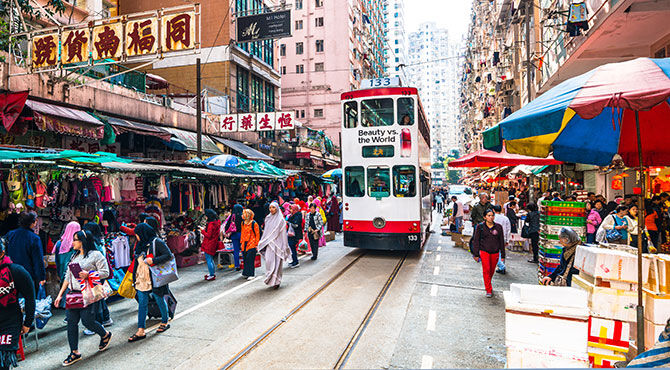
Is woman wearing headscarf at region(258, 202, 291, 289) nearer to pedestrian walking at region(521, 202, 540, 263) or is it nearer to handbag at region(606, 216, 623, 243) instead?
handbag at region(606, 216, 623, 243)

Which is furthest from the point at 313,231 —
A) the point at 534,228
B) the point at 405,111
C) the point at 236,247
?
the point at 534,228

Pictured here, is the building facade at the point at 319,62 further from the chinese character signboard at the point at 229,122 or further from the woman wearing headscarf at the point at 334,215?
the woman wearing headscarf at the point at 334,215

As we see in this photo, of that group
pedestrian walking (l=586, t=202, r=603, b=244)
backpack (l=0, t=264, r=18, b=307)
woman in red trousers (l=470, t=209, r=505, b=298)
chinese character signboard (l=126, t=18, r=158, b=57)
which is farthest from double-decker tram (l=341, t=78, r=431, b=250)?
backpack (l=0, t=264, r=18, b=307)

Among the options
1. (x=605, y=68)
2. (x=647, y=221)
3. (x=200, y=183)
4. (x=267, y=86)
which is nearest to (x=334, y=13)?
(x=267, y=86)

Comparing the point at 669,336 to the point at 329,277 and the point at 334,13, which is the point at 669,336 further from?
the point at 334,13

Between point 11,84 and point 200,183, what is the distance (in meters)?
5.74

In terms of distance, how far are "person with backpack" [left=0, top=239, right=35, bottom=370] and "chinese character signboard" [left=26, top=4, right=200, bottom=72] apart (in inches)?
275

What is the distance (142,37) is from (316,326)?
8.62 meters

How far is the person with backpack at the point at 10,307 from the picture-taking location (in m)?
3.83

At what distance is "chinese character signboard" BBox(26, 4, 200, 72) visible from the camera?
963 centimetres

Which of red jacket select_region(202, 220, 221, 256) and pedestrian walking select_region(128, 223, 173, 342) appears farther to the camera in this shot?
red jacket select_region(202, 220, 221, 256)

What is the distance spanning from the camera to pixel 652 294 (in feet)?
11.9

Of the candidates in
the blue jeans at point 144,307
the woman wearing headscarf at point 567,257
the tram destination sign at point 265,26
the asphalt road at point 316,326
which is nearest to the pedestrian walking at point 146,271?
the blue jeans at point 144,307

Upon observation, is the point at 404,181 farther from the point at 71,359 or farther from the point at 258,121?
the point at 258,121
